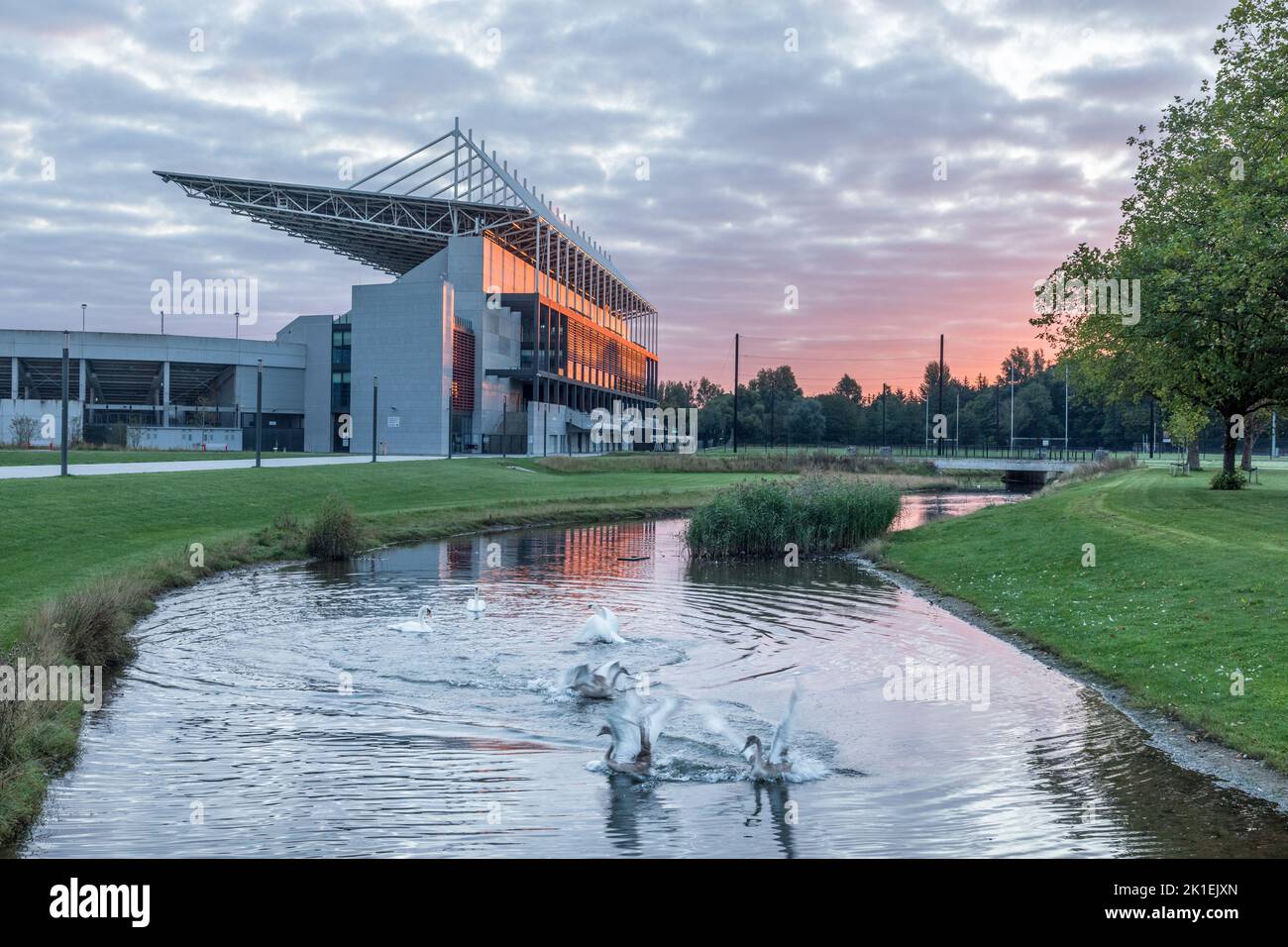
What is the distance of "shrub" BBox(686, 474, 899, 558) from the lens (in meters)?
29.9

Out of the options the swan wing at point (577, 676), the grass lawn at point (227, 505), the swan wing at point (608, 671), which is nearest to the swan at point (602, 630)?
the swan wing at point (577, 676)

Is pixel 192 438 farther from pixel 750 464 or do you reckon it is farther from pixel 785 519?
pixel 785 519

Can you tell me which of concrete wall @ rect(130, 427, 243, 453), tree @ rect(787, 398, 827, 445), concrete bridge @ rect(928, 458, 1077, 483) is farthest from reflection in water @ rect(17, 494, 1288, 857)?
tree @ rect(787, 398, 827, 445)

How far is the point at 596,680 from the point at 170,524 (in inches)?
757

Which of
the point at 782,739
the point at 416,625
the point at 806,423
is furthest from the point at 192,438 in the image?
the point at 806,423

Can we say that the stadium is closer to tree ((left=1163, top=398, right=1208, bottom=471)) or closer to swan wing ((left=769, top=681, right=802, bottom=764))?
tree ((left=1163, top=398, right=1208, bottom=471))

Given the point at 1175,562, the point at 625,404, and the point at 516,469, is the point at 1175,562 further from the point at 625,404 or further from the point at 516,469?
the point at 625,404

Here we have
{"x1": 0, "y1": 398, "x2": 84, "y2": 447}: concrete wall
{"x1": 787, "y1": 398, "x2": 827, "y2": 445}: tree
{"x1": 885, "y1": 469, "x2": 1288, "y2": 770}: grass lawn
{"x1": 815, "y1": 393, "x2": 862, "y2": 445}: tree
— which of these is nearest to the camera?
{"x1": 885, "y1": 469, "x2": 1288, "y2": 770}: grass lawn

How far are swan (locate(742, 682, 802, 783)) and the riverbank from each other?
653cm

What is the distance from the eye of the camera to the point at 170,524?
27875mm

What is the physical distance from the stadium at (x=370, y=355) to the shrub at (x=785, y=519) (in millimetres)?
45759

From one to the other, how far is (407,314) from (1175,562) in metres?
68.6

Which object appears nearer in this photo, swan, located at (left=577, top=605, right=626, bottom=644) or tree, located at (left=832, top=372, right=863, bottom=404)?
swan, located at (left=577, top=605, right=626, bottom=644)
